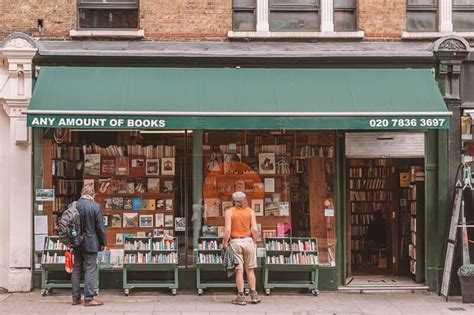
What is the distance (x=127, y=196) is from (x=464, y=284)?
6.16 m

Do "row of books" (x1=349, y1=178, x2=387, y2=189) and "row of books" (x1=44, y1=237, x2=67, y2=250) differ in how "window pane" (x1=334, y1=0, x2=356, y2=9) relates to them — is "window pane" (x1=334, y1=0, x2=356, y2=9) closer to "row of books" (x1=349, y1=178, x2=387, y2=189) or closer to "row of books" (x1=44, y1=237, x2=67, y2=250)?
"row of books" (x1=349, y1=178, x2=387, y2=189)

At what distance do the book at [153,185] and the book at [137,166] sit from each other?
0.20 metres

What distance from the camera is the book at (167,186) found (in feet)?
42.3

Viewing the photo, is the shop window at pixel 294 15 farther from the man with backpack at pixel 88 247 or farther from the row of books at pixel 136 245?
the man with backpack at pixel 88 247

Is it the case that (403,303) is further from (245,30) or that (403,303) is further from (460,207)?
(245,30)

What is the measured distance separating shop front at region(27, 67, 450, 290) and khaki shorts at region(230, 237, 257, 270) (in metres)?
1.10

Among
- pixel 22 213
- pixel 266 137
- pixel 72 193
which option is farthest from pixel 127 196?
pixel 266 137

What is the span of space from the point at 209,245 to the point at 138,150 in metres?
2.21

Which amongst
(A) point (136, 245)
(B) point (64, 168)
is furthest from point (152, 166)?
(B) point (64, 168)

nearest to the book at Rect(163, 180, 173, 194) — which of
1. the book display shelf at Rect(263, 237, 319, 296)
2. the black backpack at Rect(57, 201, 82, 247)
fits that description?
the book display shelf at Rect(263, 237, 319, 296)

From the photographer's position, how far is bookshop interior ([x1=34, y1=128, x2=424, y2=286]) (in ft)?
41.6

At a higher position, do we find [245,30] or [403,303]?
[245,30]

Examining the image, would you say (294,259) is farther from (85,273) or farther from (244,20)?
(244,20)

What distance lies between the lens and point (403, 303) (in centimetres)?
1176
